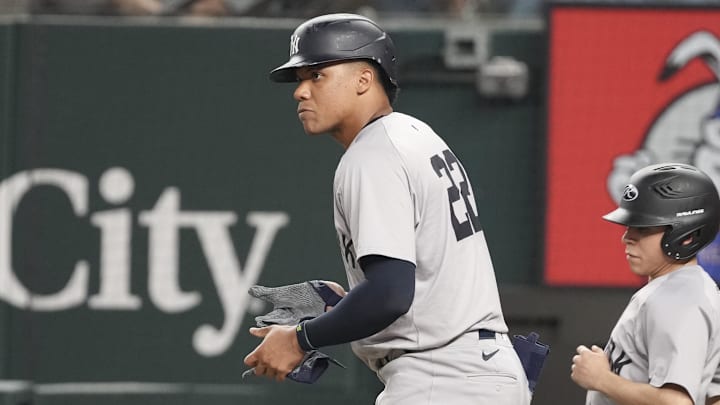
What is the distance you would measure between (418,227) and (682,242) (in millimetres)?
698

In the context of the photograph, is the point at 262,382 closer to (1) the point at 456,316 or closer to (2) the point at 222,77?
(2) the point at 222,77

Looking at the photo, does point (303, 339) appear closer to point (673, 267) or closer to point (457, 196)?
point (457, 196)

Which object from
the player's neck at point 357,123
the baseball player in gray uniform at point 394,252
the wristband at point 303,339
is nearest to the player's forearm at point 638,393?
the baseball player in gray uniform at point 394,252

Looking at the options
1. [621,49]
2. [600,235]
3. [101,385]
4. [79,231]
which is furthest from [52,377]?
[621,49]

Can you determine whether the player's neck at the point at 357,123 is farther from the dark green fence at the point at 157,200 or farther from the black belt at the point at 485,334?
the dark green fence at the point at 157,200

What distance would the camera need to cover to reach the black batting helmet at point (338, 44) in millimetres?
3512

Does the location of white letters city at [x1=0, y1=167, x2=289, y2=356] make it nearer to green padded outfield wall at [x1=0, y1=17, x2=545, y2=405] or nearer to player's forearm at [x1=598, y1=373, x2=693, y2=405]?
green padded outfield wall at [x1=0, y1=17, x2=545, y2=405]

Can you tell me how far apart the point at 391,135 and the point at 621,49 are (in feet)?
12.2

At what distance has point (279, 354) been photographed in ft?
11.1

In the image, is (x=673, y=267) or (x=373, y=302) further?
(x=673, y=267)

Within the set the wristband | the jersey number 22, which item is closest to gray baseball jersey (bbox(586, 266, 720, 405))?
the jersey number 22

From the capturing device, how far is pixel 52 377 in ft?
23.4

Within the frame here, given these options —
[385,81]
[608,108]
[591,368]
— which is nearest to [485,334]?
[591,368]

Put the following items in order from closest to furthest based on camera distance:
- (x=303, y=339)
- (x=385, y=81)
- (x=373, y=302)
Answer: (x=373, y=302) → (x=303, y=339) → (x=385, y=81)
